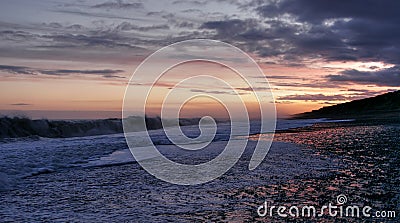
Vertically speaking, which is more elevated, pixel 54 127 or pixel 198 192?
pixel 54 127

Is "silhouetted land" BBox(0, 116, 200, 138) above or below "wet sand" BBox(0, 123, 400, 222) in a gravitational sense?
above

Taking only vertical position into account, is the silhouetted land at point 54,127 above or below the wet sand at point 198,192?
above

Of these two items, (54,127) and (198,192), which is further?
(54,127)

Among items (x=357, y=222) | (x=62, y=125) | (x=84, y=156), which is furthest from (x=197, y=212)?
(x=62, y=125)

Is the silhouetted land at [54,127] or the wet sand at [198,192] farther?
the silhouetted land at [54,127]

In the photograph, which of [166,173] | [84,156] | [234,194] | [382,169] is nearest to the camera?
[234,194]

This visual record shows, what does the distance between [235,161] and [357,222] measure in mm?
7782

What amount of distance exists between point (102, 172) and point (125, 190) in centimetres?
313

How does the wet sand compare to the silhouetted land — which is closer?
the wet sand

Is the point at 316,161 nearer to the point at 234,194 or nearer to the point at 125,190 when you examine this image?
the point at 234,194

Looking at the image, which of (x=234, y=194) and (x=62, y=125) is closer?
(x=234, y=194)

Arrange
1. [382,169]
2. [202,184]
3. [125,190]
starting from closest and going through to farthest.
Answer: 1. [125,190]
2. [202,184]
3. [382,169]

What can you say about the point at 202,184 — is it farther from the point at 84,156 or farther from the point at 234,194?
the point at 84,156

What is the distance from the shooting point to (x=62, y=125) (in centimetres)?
3198
